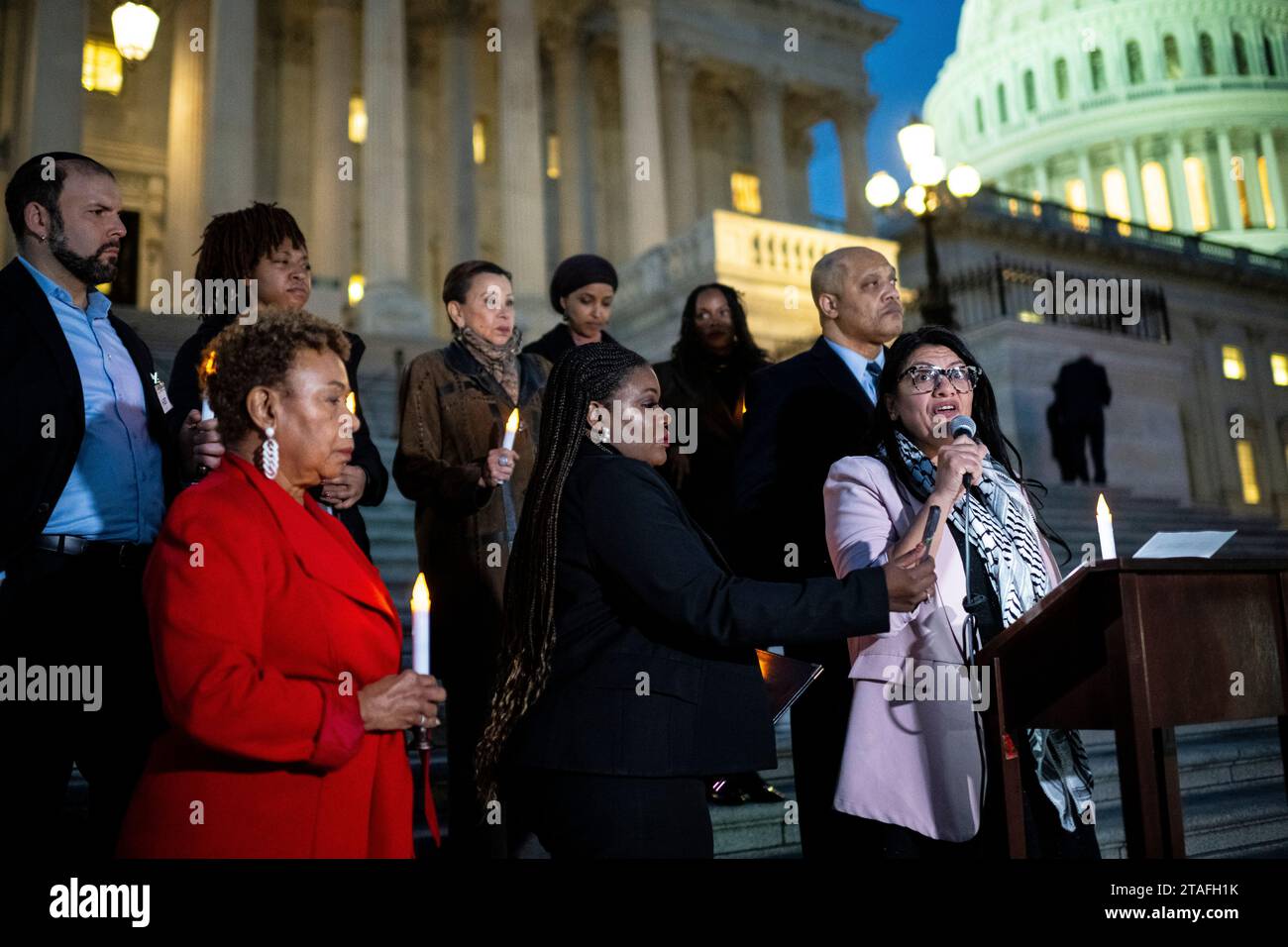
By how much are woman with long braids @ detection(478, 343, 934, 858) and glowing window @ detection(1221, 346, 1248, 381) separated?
1932 inches

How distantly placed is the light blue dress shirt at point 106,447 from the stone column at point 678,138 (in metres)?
28.4

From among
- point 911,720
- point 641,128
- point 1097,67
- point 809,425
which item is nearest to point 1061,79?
point 1097,67

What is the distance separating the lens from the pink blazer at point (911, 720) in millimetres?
3396

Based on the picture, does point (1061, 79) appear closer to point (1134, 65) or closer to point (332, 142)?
point (1134, 65)

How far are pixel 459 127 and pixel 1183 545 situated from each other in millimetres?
26727

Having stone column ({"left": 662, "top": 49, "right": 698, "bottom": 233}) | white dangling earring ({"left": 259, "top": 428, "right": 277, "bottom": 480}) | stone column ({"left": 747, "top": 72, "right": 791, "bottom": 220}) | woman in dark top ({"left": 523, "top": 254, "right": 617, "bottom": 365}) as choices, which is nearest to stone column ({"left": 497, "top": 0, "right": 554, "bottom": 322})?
stone column ({"left": 662, "top": 49, "right": 698, "bottom": 233})

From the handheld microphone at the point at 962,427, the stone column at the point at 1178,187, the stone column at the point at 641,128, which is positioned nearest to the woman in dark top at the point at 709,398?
the handheld microphone at the point at 962,427

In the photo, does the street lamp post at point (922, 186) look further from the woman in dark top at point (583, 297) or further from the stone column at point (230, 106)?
the stone column at point (230, 106)

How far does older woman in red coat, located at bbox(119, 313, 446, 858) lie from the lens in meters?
2.49

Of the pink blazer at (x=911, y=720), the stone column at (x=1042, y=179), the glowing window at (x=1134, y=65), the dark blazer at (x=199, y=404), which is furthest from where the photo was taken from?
the glowing window at (x=1134, y=65)

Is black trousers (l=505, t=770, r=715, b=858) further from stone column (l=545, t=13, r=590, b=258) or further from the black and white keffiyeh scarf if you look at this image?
stone column (l=545, t=13, r=590, b=258)

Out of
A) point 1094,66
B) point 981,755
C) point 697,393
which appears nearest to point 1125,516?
point 697,393

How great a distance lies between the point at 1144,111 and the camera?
7419 centimetres
